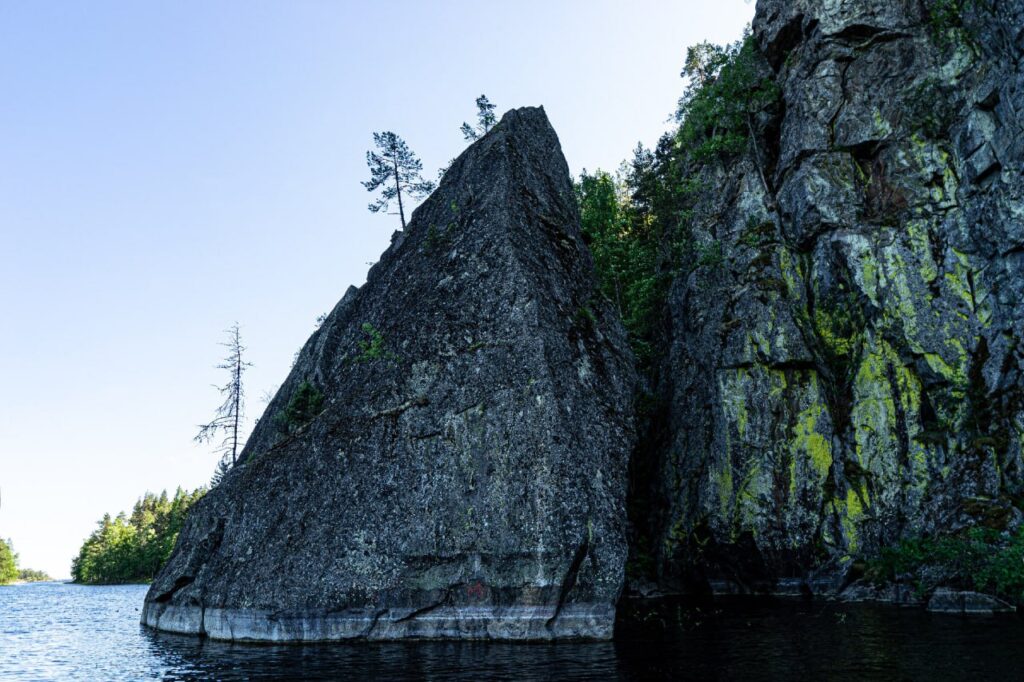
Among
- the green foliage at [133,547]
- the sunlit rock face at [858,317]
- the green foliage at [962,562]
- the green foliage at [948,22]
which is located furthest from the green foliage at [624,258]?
the green foliage at [133,547]

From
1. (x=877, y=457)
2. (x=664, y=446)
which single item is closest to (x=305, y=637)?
(x=664, y=446)

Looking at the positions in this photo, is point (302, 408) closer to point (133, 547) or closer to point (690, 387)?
point (690, 387)

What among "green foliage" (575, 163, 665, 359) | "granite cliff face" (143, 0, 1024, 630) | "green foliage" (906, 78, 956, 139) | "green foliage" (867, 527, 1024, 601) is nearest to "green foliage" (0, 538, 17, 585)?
"granite cliff face" (143, 0, 1024, 630)

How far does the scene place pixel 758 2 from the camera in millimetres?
46750

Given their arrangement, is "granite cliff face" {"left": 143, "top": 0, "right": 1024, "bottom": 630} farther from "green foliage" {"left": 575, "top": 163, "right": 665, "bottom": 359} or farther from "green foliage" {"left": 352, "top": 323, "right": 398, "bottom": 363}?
"green foliage" {"left": 575, "top": 163, "right": 665, "bottom": 359}

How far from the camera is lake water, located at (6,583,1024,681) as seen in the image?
49.0 feet

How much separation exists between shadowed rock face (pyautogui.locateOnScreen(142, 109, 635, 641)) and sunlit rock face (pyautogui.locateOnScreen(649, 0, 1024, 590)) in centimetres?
1049

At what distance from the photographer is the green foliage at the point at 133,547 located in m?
106

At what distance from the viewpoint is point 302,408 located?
103 ft

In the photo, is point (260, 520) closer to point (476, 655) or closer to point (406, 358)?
point (406, 358)

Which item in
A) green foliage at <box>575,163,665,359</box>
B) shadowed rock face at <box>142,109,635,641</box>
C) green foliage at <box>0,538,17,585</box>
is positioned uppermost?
green foliage at <box>575,163,665,359</box>

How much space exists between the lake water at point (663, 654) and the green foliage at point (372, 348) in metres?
12.4

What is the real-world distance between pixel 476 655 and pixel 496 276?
625 inches

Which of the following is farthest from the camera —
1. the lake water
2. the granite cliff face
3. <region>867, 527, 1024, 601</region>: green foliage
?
the granite cliff face
